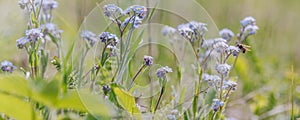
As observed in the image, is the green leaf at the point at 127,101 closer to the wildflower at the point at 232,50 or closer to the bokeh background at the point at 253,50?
the wildflower at the point at 232,50

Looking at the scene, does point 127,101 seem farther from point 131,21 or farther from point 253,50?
point 253,50

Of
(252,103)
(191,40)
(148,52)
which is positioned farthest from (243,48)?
(252,103)

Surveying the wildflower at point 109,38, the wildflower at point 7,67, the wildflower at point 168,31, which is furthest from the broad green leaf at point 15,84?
the wildflower at point 168,31

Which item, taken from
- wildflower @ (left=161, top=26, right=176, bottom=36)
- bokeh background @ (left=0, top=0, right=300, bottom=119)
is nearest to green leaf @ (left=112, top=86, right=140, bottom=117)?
bokeh background @ (left=0, top=0, right=300, bottom=119)

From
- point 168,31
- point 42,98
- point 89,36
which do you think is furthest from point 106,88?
point 168,31

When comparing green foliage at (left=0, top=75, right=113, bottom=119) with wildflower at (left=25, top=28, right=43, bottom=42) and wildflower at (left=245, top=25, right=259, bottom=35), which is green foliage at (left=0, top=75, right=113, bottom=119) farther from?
wildflower at (left=245, top=25, right=259, bottom=35)

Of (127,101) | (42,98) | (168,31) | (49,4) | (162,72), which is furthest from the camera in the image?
(168,31)

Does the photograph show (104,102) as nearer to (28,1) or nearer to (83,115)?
(83,115)
